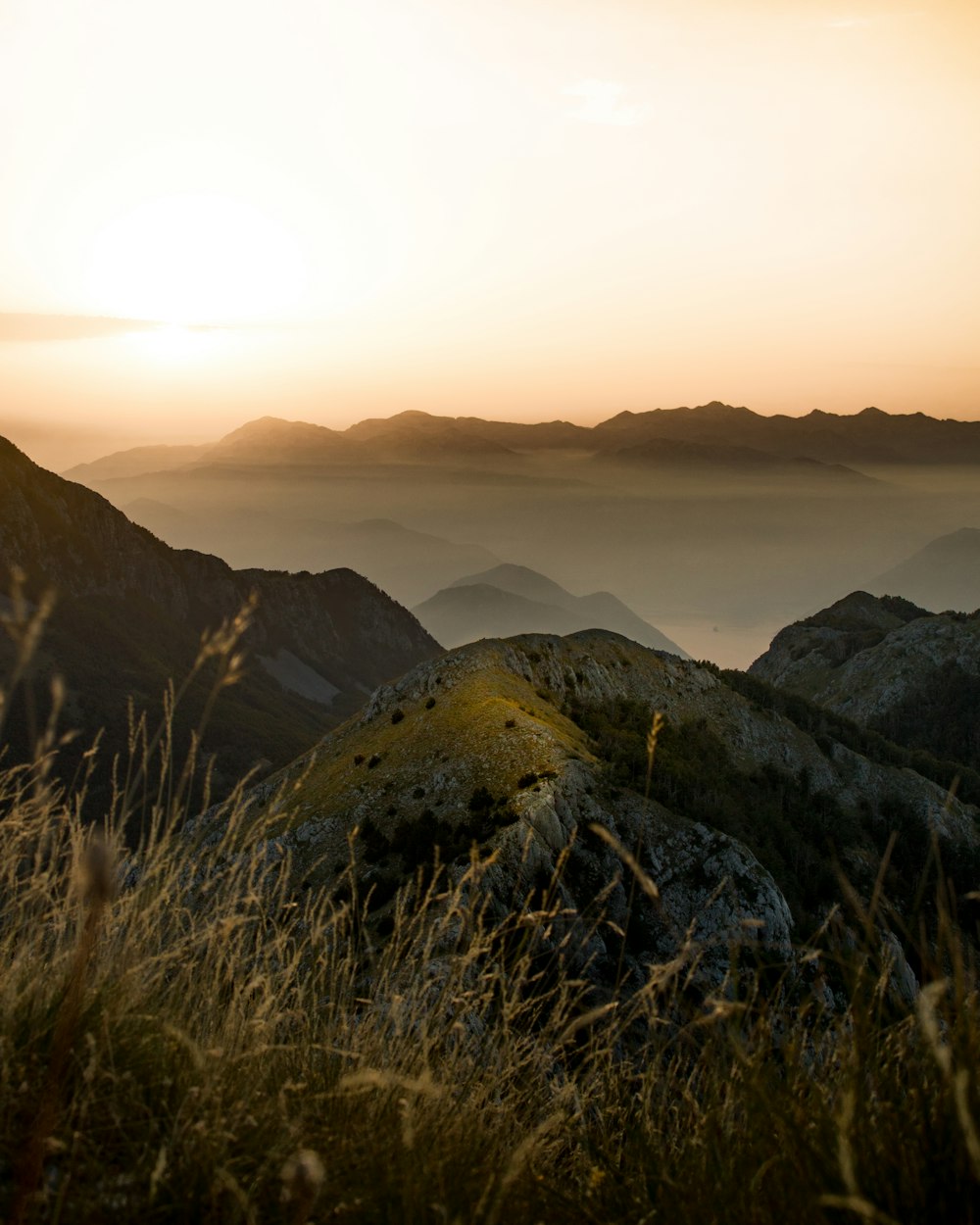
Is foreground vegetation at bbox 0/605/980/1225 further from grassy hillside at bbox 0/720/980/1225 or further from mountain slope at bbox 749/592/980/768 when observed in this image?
mountain slope at bbox 749/592/980/768

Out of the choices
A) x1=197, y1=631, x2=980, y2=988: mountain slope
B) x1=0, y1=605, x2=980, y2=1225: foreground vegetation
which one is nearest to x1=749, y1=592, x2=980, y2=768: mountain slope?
x1=197, y1=631, x2=980, y2=988: mountain slope

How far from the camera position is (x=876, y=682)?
183 m

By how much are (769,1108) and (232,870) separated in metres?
3.49

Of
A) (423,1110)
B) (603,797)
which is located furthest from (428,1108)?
(603,797)

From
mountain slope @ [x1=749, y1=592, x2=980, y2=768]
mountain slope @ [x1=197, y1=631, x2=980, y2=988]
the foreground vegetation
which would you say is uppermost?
the foreground vegetation

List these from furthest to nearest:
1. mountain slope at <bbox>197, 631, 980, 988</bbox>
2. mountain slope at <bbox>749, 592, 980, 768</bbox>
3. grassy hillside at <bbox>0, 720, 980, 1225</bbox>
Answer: mountain slope at <bbox>749, 592, 980, 768</bbox>, mountain slope at <bbox>197, 631, 980, 988</bbox>, grassy hillside at <bbox>0, 720, 980, 1225</bbox>

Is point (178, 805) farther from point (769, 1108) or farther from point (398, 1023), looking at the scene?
point (769, 1108)

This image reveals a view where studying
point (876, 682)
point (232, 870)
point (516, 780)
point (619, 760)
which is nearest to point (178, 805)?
point (232, 870)

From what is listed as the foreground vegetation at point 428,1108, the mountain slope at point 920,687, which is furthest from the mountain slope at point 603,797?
the mountain slope at point 920,687

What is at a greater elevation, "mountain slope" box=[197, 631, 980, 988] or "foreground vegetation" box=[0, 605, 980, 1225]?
"foreground vegetation" box=[0, 605, 980, 1225]

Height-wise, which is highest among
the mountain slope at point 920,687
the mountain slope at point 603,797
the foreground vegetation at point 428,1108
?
the foreground vegetation at point 428,1108

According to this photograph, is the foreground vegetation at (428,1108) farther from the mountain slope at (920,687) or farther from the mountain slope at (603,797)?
the mountain slope at (920,687)

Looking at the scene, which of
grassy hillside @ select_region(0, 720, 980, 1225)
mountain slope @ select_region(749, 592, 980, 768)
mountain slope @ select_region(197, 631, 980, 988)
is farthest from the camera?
mountain slope @ select_region(749, 592, 980, 768)

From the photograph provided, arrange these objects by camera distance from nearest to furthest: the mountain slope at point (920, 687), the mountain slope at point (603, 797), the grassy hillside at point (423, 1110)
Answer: the grassy hillside at point (423, 1110) < the mountain slope at point (603, 797) < the mountain slope at point (920, 687)
